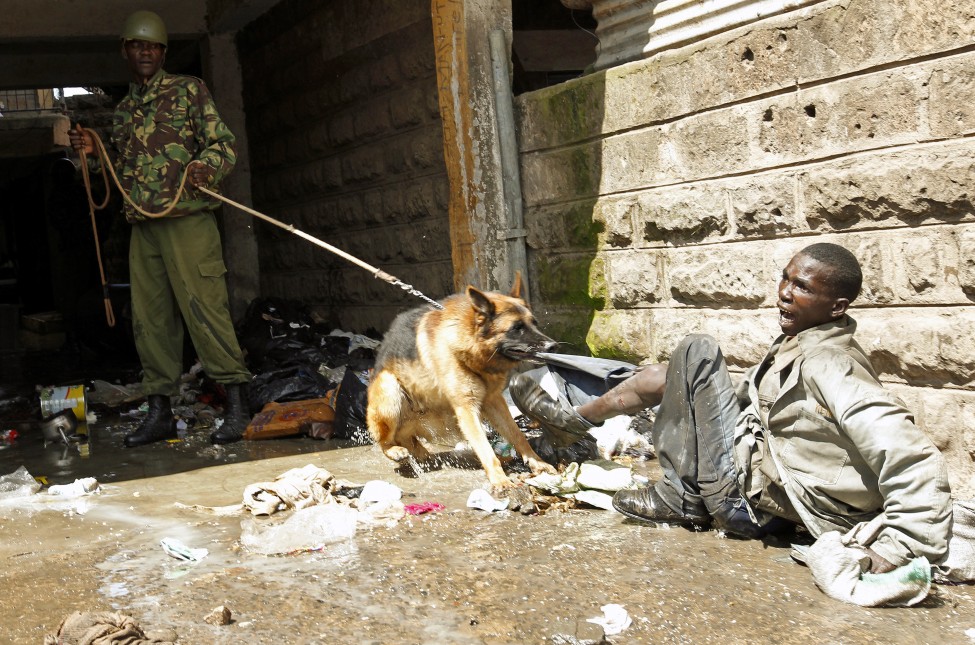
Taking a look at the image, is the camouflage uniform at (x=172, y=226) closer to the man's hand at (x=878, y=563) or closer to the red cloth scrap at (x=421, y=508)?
the red cloth scrap at (x=421, y=508)

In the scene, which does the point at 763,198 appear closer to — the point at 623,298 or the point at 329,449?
the point at 623,298

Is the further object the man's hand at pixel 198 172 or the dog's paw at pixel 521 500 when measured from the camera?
the man's hand at pixel 198 172

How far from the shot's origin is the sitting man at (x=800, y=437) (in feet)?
A: 10.3

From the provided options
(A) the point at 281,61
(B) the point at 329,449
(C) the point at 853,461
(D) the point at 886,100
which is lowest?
(B) the point at 329,449

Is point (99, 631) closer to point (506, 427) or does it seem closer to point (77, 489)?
point (77, 489)

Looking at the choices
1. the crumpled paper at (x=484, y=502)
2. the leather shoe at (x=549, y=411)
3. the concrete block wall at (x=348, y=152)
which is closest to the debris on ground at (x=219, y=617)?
the crumpled paper at (x=484, y=502)

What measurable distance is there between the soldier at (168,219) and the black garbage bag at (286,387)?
0.39 metres

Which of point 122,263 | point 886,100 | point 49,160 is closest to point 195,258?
point 886,100

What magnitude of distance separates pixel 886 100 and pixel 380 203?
5537 millimetres

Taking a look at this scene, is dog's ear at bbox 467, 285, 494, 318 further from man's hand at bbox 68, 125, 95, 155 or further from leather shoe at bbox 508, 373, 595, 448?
man's hand at bbox 68, 125, 95, 155

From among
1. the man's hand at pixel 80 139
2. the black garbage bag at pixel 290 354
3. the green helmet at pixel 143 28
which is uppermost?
the green helmet at pixel 143 28

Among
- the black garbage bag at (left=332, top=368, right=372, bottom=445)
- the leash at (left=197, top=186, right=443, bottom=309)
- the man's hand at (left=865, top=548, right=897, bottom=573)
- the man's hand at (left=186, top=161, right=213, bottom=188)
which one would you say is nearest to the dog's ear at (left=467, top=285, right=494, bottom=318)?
the leash at (left=197, top=186, right=443, bottom=309)

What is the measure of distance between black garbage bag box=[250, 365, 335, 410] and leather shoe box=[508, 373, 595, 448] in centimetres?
292

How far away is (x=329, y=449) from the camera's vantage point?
6527 mm
